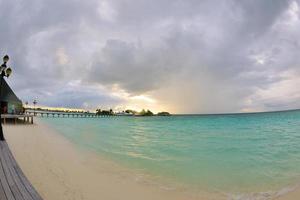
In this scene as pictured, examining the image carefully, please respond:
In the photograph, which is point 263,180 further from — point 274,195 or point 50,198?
point 50,198

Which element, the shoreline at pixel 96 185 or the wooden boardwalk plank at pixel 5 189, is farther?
the shoreline at pixel 96 185

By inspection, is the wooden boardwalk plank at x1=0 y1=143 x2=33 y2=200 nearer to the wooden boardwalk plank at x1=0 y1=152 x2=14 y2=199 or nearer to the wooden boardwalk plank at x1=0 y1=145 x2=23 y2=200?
the wooden boardwalk plank at x1=0 y1=145 x2=23 y2=200

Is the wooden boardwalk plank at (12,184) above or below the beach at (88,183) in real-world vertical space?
above

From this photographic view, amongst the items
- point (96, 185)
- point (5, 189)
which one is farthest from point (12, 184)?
point (96, 185)

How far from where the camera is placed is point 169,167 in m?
11.7

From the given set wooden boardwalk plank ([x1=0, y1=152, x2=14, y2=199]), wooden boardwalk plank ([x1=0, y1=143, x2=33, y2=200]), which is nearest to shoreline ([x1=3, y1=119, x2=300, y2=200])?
wooden boardwalk plank ([x1=0, y1=143, x2=33, y2=200])

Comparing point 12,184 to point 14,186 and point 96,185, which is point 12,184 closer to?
point 14,186

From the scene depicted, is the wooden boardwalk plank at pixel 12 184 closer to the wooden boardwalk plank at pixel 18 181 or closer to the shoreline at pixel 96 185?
the wooden boardwalk plank at pixel 18 181

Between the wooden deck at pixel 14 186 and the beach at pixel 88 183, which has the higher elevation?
the wooden deck at pixel 14 186

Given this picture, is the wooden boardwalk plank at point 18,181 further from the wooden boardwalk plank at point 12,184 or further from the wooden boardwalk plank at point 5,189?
the wooden boardwalk plank at point 5,189

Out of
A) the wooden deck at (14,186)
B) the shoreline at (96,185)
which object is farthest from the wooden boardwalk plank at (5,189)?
the shoreline at (96,185)

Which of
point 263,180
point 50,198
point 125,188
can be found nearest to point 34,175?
point 50,198

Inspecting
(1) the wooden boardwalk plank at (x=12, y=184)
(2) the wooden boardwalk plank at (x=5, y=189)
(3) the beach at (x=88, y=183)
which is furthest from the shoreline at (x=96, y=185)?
(2) the wooden boardwalk plank at (x=5, y=189)

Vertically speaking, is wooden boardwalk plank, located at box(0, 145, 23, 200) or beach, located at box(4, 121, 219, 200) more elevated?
wooden boardwalk plank, located at box(0, 145, 23, 200)
